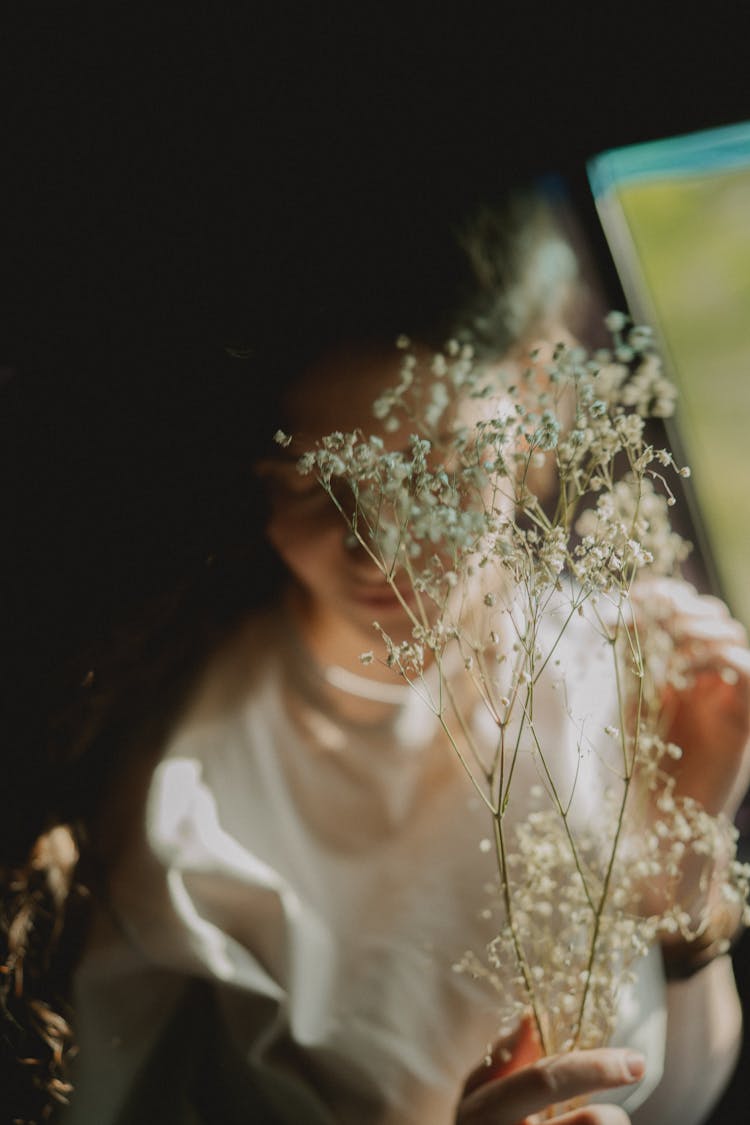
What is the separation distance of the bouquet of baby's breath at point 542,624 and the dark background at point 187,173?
0.29 m

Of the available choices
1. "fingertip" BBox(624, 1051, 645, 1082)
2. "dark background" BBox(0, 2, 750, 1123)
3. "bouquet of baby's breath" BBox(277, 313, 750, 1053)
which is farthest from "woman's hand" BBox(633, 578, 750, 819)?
"dark background" BBox(0, 2, 750, 1123)

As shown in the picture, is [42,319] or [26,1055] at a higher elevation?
[42,319]

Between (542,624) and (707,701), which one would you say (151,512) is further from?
(707,701)

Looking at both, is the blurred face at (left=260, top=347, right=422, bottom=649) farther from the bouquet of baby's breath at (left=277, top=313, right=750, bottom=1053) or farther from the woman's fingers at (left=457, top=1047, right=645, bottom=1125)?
the woman's fingers at (left=457, top=1047, right=645, bottom=1125)

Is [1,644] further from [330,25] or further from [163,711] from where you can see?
[330,25]

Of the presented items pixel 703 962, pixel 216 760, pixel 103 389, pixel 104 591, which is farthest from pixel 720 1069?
pixel 103 389

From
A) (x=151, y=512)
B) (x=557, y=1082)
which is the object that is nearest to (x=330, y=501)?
(x=151, y=512)

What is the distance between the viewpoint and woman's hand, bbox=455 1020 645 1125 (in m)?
0.84

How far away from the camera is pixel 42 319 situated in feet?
3.95

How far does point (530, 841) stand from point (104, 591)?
645 mm

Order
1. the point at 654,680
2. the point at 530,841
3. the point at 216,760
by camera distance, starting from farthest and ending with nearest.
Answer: the point at 216,760
the point at 654,680
the point at 530,841

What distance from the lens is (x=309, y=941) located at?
1.07 metres

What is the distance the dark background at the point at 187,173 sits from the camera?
1.14 meters

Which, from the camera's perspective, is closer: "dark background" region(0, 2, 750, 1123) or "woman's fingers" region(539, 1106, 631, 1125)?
"woman's fingers" region(539, 1106, 631, 1125)
